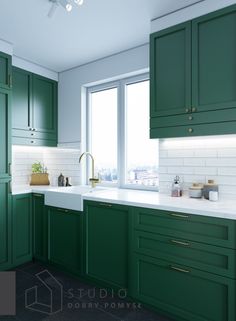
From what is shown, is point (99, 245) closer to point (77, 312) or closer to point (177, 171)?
point (77, 312)

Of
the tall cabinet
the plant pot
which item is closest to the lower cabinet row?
the tall cabinet

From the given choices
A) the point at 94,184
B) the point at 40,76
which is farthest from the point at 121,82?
the point at 94,184

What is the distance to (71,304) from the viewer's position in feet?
6.74

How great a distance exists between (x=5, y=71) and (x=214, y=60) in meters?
2.17

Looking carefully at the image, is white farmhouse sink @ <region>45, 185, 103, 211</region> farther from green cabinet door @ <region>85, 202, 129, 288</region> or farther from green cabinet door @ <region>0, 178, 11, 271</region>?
green cabinet door @ <region>0, 178, 11, 271</region>

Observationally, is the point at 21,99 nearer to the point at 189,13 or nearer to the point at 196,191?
the point at 189,13

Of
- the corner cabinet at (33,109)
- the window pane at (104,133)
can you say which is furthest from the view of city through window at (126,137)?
the corner cabinet at (33,109)

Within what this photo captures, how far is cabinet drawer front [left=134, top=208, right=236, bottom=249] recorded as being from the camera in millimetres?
1565

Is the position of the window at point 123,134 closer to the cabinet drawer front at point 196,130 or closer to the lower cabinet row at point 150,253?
the cabinet drawer front at point 196,130

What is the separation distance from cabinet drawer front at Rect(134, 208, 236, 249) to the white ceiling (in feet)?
5.72

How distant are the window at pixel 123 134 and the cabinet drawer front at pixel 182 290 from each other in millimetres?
1005

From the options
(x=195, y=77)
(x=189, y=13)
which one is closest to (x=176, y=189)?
(x=195, y=77)

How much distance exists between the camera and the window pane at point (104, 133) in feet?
10.1

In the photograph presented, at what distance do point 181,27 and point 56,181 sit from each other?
2.55 meters
